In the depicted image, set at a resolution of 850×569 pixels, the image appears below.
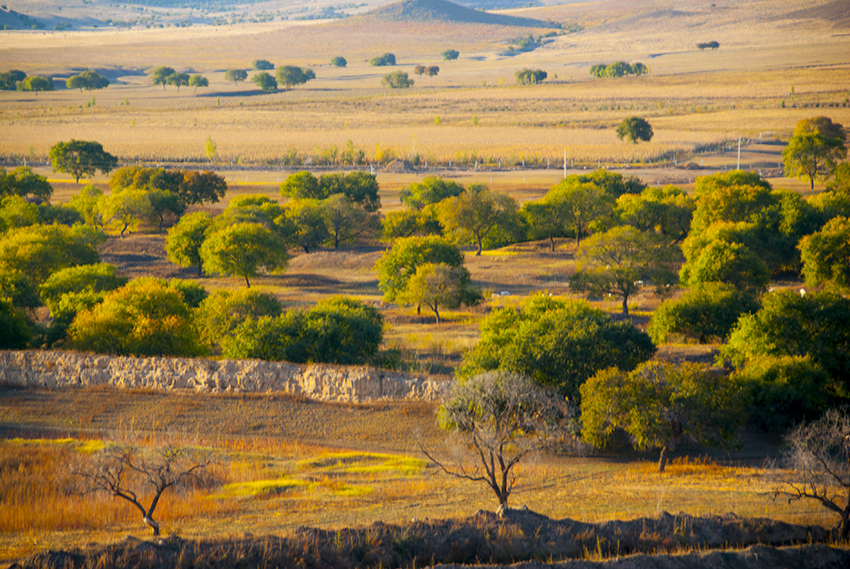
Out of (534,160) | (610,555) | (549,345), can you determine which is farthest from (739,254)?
(534,160)

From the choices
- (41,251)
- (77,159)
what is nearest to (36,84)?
(77,159)

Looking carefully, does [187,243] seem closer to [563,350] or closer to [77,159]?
[563,350]

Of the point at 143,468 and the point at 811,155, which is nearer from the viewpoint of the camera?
the point at 143,468

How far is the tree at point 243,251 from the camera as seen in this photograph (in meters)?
53.6

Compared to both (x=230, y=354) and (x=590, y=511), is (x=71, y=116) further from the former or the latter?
(x=590, y=511)

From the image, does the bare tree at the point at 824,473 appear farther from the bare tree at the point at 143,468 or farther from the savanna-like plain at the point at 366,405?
the bare tree at the point at 143,468

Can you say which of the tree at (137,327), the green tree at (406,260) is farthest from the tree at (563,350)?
the green tree at (406,260)

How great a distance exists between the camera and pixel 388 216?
66.2m

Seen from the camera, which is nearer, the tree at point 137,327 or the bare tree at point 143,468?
the bare tree at point 143,468

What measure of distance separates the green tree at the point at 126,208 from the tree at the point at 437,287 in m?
34.4

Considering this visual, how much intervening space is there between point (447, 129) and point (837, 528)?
129 m

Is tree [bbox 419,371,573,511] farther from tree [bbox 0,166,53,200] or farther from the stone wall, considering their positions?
tree [bbox 0,166,53,200]

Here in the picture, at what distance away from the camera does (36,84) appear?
634 ft

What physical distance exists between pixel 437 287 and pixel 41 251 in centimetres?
2438
